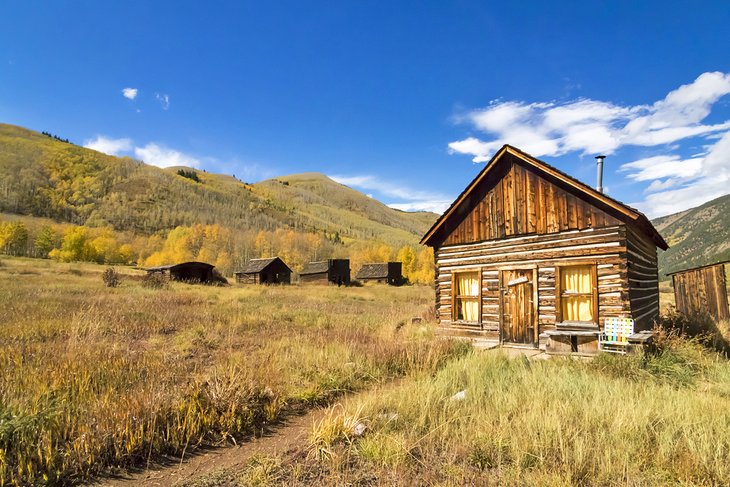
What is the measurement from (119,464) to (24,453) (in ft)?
3.01

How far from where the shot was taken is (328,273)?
60.4 metres

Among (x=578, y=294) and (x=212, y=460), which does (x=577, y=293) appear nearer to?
(x=578, y=294)

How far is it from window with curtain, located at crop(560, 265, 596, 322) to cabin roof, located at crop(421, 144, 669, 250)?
72.1 inches

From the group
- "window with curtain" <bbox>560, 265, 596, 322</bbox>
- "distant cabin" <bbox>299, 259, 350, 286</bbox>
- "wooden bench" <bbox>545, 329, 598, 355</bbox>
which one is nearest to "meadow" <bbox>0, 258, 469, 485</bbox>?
"wooden bench" <bbox>545, 329, 598, 355</bbox>

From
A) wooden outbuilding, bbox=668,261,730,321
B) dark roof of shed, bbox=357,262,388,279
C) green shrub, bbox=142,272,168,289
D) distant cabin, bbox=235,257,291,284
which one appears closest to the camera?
wooden outbuilding, bbox=668,261,730,321

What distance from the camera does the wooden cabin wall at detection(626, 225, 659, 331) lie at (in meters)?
11.8

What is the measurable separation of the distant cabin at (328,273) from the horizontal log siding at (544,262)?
46224mm

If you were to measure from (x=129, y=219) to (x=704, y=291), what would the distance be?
5955 inches

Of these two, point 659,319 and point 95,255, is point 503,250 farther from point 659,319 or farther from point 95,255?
point 95,255

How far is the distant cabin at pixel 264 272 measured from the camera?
57.5 metres

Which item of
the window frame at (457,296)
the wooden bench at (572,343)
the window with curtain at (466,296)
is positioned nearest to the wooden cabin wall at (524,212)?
the window frame at (457,296)

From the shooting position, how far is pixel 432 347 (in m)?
9.72

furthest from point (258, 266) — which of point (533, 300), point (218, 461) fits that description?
point (218, 461)

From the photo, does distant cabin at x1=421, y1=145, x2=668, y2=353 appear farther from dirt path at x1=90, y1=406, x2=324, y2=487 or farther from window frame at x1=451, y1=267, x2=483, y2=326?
dirt path at x1=90, y1=406, x2=324, y2=487
